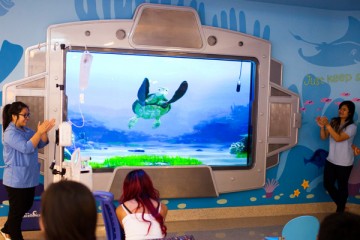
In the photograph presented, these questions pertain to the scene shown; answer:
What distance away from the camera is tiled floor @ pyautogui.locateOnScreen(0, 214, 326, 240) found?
3.77m

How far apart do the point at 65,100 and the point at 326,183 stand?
9.83 ft

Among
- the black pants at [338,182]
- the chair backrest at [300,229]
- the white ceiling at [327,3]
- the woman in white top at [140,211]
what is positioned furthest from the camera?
the black pants at [338,182]

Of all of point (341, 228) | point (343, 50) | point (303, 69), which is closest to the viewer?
point (341, 228)

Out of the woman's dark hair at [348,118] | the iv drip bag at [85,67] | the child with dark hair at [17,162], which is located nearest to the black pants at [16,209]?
the child with dark hair at [17,162]

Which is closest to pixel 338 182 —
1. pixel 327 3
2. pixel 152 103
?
pixel 327 3

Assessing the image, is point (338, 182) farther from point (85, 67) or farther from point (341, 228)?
point (341, 228)

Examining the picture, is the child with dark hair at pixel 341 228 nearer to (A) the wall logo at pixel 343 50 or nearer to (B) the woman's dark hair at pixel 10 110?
(B) the woman's dark hair at pixel 10 110

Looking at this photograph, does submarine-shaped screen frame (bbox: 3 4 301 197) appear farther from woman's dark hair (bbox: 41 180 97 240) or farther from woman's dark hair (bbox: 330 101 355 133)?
woman's dark hair (bbox: 41 180 97 240)

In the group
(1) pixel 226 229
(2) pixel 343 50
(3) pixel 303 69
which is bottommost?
(1) pixel 226 229

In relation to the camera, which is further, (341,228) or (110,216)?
(110,216)

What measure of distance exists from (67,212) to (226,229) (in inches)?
120

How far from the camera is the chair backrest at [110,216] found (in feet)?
7.55

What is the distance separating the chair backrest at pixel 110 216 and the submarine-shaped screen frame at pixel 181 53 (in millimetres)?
1236

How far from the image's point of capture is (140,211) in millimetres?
2180
